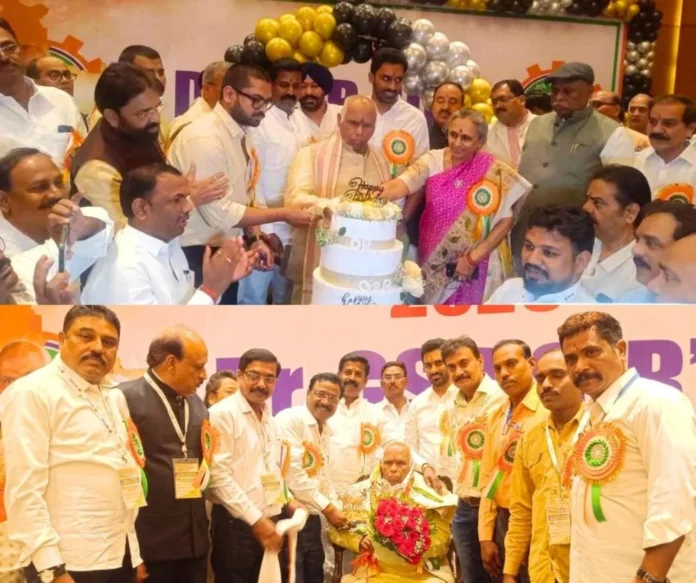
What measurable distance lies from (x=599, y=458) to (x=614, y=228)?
0.97 metres

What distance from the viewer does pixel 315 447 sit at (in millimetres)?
2771

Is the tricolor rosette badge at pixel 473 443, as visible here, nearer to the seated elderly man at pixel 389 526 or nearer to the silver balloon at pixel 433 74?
the seated elderly man at pixel 389 526

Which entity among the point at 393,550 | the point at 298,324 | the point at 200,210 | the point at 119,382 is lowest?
the point at 393,550

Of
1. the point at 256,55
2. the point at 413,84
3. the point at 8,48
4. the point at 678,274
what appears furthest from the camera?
the point at 413,84

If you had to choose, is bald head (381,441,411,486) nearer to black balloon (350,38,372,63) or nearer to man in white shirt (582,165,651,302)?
man in white shirt (582,165,651,302)

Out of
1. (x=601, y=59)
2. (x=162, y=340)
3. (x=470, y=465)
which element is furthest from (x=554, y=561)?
(x=601, y=59)

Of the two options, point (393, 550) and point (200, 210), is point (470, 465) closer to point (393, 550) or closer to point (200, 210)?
point (393, 550)

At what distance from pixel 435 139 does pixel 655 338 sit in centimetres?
115

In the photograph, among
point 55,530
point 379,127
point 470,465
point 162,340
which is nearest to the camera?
point 55,530

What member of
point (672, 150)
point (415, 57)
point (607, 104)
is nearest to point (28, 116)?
point (415, 57)

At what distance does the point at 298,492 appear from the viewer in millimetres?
2746

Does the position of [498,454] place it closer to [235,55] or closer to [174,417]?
[174,417]

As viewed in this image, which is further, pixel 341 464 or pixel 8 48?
pixel 8 48

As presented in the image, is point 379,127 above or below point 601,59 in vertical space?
below
